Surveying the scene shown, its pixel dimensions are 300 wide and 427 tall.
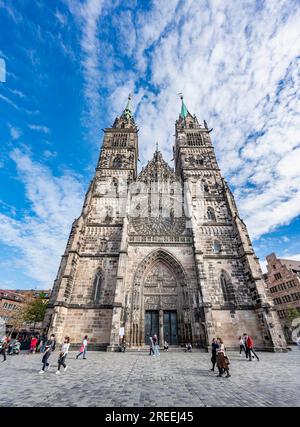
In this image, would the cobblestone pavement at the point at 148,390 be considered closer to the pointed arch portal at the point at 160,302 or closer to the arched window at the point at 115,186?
the pointed arch portal at the point at 160,302

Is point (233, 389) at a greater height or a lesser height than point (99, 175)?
lesser

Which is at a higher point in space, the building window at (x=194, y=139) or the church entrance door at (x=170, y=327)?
the building window at (x=194, y=139)

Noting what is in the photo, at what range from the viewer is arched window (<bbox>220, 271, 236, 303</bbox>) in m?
16.6

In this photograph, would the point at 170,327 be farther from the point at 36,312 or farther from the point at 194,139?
the point at 194,139

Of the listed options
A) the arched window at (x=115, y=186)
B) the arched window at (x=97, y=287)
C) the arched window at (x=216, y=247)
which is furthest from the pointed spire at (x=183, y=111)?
the arched window at (x=97, y=287)

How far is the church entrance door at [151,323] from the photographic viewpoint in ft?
52.6

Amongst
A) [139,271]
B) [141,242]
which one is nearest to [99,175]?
[141,242]

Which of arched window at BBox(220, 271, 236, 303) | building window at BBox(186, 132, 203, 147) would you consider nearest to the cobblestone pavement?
arched window at BBox(220, 271, 236, 303)

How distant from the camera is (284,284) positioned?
33.3 m

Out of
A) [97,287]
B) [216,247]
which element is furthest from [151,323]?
[216,247]

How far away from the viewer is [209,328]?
13906mm

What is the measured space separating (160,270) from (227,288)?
5958 mm
